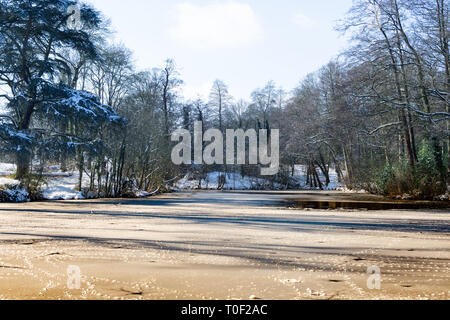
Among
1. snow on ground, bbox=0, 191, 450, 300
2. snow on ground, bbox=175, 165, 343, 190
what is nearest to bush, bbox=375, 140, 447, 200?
snow on ground, bbox=0, 191, 450, 300

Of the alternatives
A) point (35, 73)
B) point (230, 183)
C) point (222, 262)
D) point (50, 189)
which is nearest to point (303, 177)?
point (230, 183)

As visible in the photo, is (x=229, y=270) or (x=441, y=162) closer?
(x=229, y=270)

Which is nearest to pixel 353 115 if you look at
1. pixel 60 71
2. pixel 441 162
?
pixel 441 162

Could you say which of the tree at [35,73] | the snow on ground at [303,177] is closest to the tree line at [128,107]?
the tree at [35,73]

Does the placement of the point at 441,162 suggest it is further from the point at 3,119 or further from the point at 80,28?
the point at 3,119

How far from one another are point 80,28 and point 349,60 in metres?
13.5

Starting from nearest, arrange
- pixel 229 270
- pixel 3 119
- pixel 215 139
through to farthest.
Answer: pixel 229 270 → pixel 3 119 → pixel 215 139

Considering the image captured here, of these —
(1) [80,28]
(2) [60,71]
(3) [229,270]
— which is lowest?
(3) [229,270]

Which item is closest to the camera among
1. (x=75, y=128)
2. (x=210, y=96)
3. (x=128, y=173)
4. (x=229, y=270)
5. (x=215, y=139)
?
(x=229, y=270)

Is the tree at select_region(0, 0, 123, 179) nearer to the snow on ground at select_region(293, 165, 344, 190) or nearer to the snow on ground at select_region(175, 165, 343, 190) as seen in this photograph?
the snow on ground at select_region(175, 165, 343, 190)

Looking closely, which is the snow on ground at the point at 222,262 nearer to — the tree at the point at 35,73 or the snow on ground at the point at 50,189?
the snow on ground at the point at 50,189

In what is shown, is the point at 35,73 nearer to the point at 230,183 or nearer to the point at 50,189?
the point at 50,189

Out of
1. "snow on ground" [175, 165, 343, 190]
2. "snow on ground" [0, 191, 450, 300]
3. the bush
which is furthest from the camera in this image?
"snow on ground" [175, 165, 343, 190]

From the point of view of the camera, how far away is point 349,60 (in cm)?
1819
